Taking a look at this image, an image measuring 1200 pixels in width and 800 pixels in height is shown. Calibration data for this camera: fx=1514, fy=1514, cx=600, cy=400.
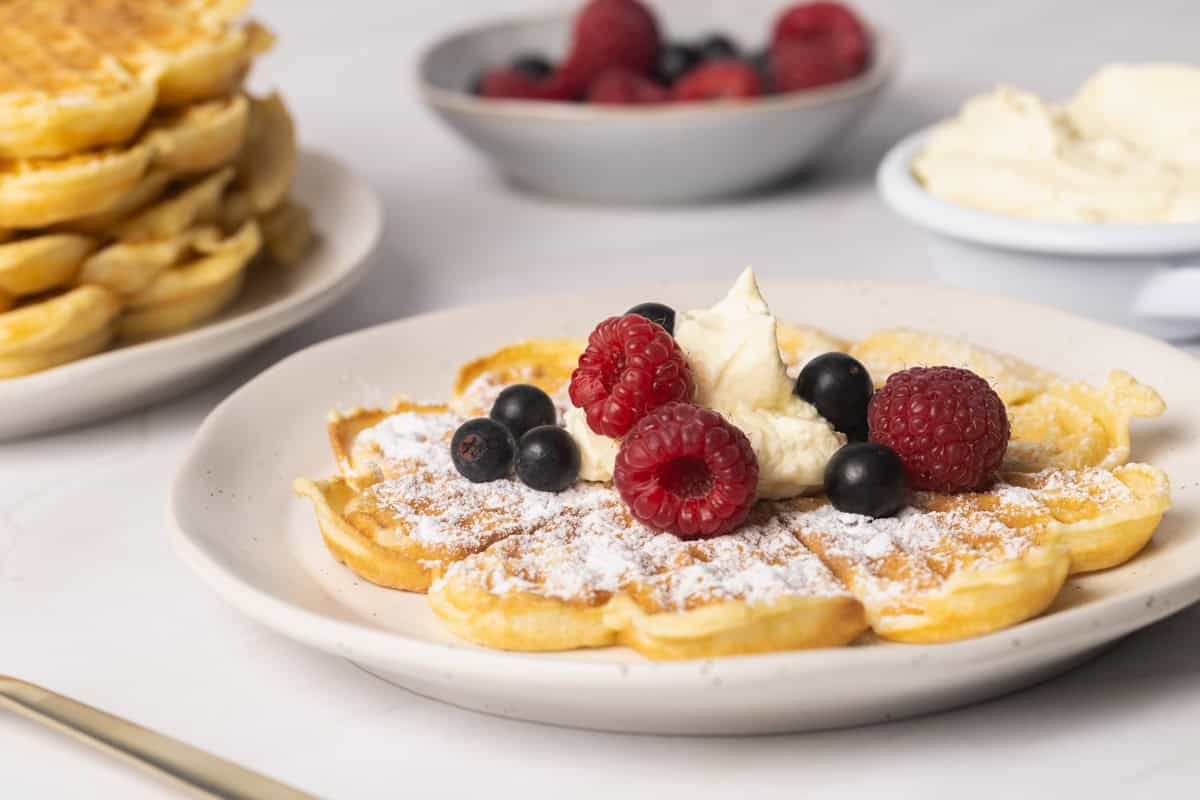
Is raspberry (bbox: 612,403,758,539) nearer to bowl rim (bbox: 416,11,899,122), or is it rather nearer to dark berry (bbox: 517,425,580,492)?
dark berry (bbox: 517,425,580,492)

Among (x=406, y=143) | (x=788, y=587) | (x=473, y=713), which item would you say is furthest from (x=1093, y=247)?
(x=406, y=143)

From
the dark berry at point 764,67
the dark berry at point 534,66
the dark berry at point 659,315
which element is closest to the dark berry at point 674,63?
the dark berry at point 764,67

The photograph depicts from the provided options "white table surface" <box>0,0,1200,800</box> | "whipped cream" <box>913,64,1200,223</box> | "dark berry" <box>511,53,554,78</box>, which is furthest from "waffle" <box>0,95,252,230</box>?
"whipped cream" <box>913,64,1200,223</box>

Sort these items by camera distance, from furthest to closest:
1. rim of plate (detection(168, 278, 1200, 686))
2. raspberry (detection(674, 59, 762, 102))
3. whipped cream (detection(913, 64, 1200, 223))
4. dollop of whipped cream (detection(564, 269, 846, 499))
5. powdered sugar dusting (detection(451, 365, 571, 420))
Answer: raspberry (detection(674, 59, 762, 102)), whipped cream (detection(913, 64, 1200, 223)), powdered sugar dusting (detection(451, 365, 571, 420)), dollop of whipped cream (detection(564, 269, 846, 499)), rim of plate (detection(168, 278, 1200, 686))

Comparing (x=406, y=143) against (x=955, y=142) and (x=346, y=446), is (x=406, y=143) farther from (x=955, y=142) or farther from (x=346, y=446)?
(x=346, y=446)

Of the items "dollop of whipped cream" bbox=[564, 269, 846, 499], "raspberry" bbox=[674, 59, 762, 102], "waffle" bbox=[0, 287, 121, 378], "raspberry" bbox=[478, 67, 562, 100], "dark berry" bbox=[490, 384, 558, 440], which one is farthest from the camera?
"raspberry" bbox=[478, 67, 562, 100]

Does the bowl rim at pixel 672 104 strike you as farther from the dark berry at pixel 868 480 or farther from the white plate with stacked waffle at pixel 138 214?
the dark berry at pixel 868 480
